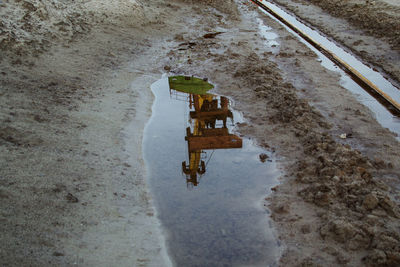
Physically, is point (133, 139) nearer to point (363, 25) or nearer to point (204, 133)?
point (204, 133)

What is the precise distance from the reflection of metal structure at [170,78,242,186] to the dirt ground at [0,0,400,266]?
0.56 metres

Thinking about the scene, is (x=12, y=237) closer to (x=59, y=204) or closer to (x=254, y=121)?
(x=59, y=204)

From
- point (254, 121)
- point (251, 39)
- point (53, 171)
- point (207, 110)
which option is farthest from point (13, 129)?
point (251, 39)

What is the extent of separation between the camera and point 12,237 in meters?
4.79

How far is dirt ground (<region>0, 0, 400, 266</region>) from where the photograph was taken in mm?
5234

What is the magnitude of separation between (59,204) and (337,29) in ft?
57.1

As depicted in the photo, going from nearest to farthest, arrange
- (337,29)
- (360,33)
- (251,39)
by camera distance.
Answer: (251,39) → (360,33) → (337,29)

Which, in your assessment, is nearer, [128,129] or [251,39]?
[128,129]

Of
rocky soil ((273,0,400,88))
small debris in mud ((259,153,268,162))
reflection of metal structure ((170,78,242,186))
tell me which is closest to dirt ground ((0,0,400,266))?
rocky soil ((273,0,400,88))

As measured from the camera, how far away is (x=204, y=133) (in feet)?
28.6

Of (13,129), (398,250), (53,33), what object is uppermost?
(53,33)

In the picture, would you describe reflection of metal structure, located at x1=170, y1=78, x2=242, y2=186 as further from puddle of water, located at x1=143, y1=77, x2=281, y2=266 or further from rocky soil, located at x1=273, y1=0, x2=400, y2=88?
rocky soil, located at x1=273, y1=0, x2=400, y2=88

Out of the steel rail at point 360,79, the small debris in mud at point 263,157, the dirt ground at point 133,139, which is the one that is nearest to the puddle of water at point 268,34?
the dirt ground at point 133,139

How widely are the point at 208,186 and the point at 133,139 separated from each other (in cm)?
229
